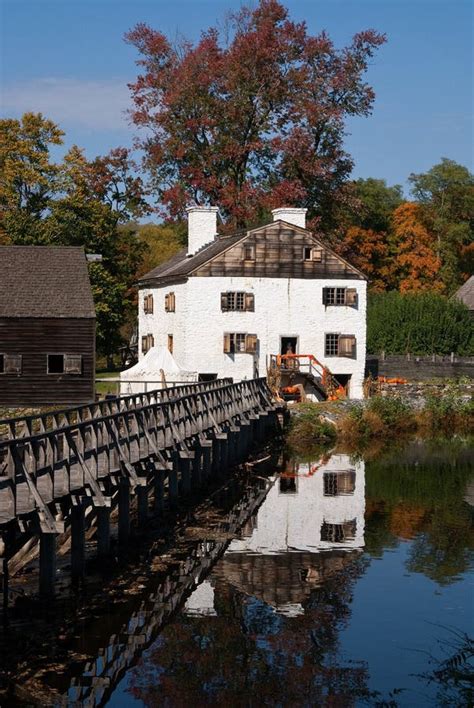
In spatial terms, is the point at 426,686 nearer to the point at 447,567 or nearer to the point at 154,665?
the point at 154,665

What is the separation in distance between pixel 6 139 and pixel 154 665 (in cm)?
4779

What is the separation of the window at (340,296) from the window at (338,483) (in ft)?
53.4

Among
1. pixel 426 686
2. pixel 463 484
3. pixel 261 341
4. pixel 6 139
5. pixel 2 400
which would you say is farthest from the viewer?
pixel 6 139

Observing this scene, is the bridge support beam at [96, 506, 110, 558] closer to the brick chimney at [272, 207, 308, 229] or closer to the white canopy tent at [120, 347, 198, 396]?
the white canopy tent at [120, 347, 198, 396]

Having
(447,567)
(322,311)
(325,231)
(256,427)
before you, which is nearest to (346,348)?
(322,311)

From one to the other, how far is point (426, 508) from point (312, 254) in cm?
2340

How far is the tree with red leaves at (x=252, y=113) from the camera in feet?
209

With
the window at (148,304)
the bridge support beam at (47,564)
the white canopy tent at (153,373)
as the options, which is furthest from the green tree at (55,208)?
the bridge support beam at (47,564)

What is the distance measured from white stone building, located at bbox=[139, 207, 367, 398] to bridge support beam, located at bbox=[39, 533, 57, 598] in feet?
113

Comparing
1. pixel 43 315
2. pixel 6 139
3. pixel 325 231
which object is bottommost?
pixel 43 315

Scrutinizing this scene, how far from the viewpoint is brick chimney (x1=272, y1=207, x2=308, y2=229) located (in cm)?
5697

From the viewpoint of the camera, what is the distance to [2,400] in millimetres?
46219

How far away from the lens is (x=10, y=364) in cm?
4631

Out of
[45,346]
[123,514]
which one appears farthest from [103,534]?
[45,346]
